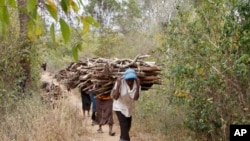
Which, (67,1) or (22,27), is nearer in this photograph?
(67,1)

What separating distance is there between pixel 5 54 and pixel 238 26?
6.50 m

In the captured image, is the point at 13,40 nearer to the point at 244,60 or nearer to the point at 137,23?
the point at 244,60

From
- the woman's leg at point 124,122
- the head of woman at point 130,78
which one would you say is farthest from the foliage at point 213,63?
the woman's leg at point 124,122

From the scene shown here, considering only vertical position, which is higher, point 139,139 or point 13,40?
point 13,40

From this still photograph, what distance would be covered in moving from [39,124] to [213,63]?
140 inches

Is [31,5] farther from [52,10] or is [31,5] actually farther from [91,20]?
[91,20]

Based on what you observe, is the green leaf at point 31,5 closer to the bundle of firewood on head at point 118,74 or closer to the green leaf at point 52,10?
the green leaf at point 52,10

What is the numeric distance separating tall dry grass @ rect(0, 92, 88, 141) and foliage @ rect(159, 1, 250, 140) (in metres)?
2.45

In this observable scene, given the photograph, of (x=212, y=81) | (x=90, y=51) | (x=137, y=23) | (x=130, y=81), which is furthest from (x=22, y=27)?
(x=137, y=23)

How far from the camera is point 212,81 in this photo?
5.35m

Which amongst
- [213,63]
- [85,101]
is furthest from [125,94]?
[85,101]

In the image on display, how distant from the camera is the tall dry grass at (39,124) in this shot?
6902 mm

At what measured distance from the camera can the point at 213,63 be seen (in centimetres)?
541

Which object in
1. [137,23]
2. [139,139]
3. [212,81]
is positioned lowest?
[139,139]
